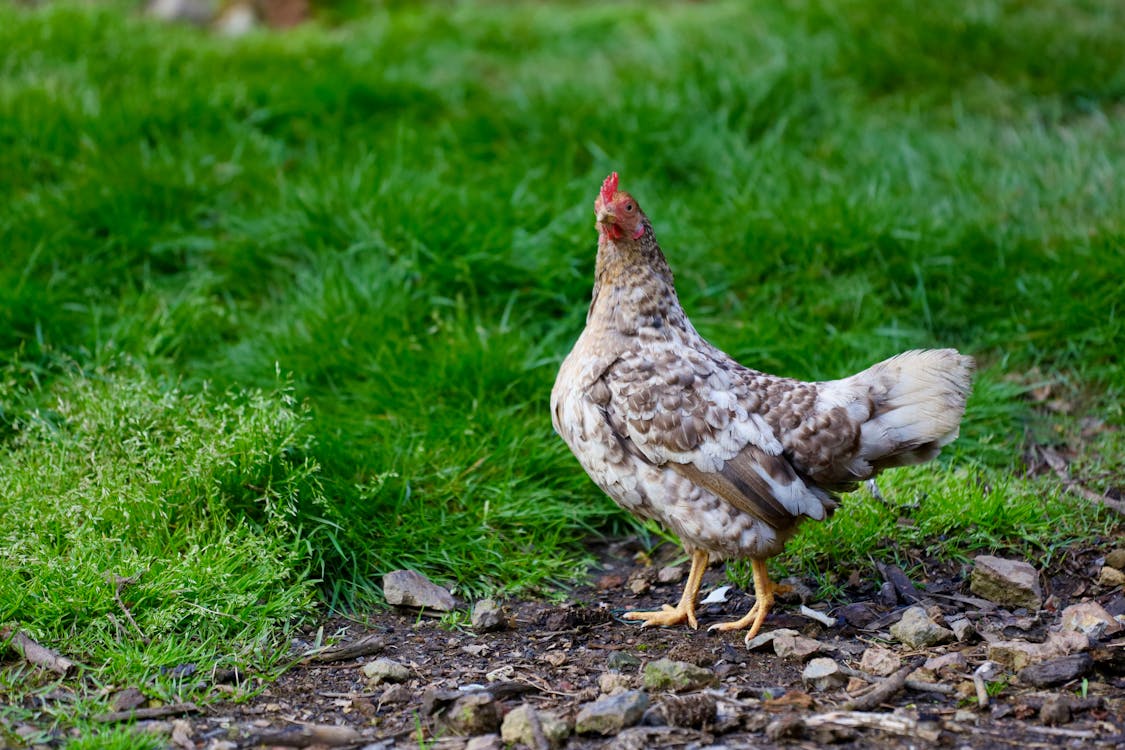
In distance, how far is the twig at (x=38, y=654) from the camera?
3260 mm

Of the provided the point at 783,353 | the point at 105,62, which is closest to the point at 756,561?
the point at 783,353

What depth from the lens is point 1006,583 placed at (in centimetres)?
375

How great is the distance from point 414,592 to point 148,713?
1.06 meters

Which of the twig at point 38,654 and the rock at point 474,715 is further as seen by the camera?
the twig at point 38,654

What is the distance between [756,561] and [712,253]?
7.16ft

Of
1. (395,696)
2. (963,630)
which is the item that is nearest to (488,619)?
(395,696)

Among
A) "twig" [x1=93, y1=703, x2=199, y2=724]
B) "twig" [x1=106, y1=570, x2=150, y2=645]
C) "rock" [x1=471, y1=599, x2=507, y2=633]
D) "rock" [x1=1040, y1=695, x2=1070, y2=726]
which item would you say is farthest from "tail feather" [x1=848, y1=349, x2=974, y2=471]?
"twig" [x1=106, y1=570, x2=150, y2=645]

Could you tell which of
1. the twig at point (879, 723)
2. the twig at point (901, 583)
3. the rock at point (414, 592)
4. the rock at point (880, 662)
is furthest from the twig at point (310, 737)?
the twig at point (901, 583)

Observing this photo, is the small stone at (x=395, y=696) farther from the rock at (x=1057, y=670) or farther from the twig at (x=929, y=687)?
the rock at (x=1057, y=670)

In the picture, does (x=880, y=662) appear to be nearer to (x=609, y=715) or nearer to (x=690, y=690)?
(x=690, y=690)

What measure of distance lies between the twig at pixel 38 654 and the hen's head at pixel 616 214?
207cm

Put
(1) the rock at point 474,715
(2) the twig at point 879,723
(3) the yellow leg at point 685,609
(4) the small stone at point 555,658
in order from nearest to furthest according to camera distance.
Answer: (2) the twig at point 879,723, (1) the rock at point 474,715, (4) the small stone at point 555,658, (3) the yellow leg at point 685,609

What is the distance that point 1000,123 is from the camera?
22.3 feet

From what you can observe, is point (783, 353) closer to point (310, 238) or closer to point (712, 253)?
point (712, 253)
